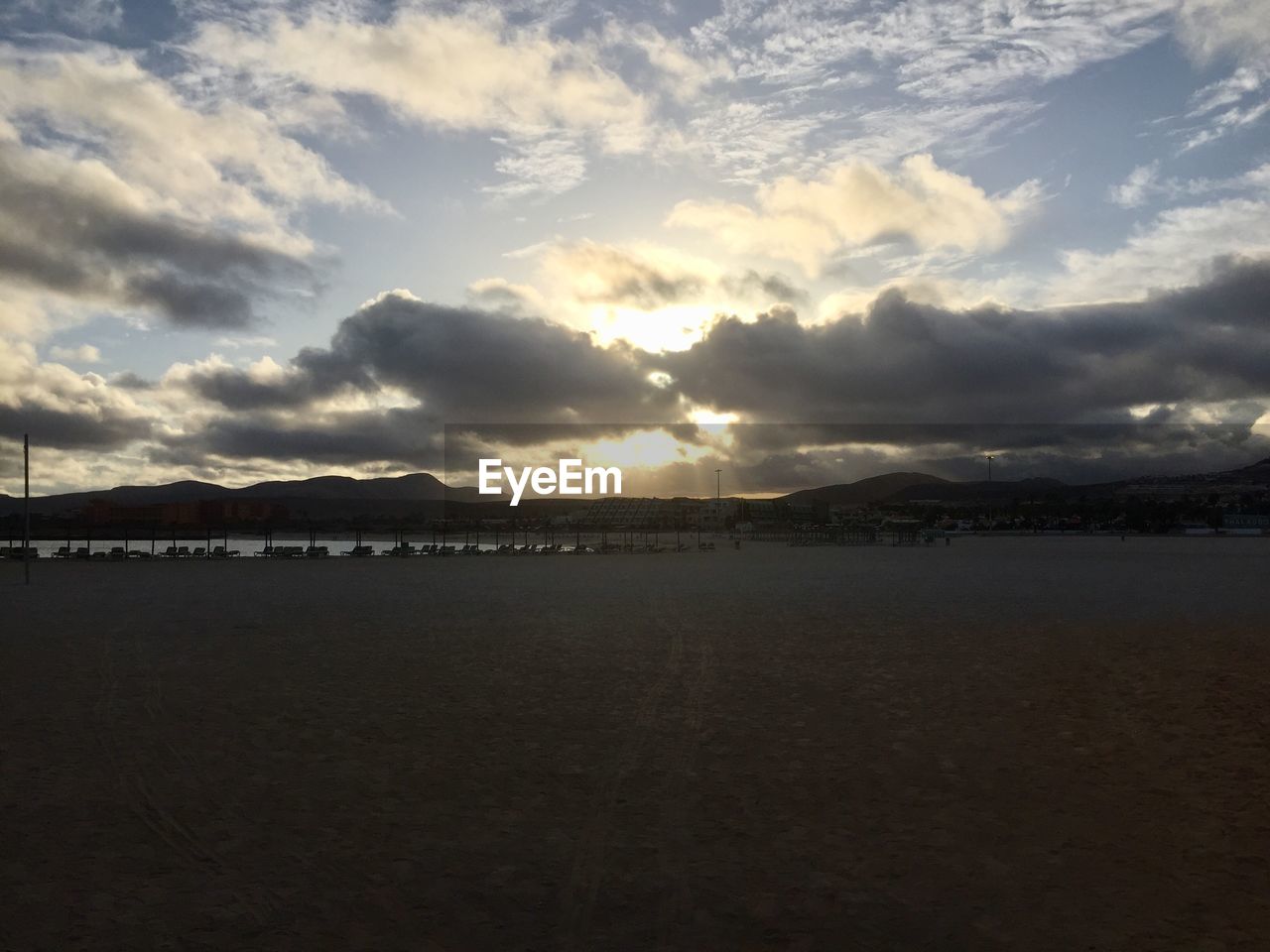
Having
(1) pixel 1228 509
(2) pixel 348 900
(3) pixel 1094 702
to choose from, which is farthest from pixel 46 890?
(1) pixel 1228 509

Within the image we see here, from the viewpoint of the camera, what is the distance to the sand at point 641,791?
18.0ft

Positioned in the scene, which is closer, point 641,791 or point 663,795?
point 663,795

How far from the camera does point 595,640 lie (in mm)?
17875

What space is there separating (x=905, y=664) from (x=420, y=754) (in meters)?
8.14

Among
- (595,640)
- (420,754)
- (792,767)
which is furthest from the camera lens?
(595,640)

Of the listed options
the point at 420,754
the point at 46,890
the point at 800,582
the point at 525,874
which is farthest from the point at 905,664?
the point at 800,582

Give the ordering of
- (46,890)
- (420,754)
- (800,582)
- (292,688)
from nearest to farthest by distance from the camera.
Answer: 1. (46,890)
2. (420,754)
3. (292,688)
4. (800,582)

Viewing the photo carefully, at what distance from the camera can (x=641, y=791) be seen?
804cm

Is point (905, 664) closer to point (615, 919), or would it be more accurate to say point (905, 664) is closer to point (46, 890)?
point (615, 919)

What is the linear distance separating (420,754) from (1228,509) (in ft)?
657

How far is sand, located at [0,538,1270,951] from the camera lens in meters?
5.49

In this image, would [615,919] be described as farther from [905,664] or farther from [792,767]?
[905,664]

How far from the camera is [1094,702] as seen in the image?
11.5 m

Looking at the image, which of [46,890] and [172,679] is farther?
[172,679]
